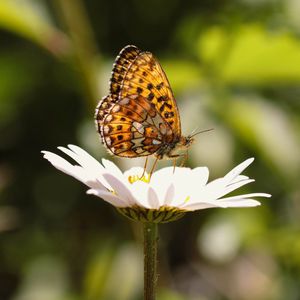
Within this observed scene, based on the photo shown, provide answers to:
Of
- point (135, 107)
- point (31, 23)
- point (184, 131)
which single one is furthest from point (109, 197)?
point (184, 131)

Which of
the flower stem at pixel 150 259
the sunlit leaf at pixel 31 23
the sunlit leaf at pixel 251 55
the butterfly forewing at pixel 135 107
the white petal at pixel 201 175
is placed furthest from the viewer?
the sunlit leaf at pixel 251 55

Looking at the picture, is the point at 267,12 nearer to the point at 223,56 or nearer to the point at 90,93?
the point at 223,56

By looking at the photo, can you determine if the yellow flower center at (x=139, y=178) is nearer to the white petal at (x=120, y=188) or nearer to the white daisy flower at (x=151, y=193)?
the white daisy flower at (x=151, y=193)

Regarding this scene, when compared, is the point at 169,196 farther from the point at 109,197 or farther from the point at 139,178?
the point at 139,178

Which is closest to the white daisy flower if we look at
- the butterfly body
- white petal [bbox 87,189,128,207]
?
white petal [bbox 87,189,128,207]

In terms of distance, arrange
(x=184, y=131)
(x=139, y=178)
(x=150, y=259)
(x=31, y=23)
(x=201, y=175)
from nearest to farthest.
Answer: (x=150, y=259) → (x=201, y=175) → (x=139, y=178) → (x=31, y=23) → (x=184, y=131)

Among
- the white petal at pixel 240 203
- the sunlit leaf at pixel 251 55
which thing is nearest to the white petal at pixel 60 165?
the white petal at pixel 240 203

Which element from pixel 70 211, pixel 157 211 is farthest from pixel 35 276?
pixel 157 211
